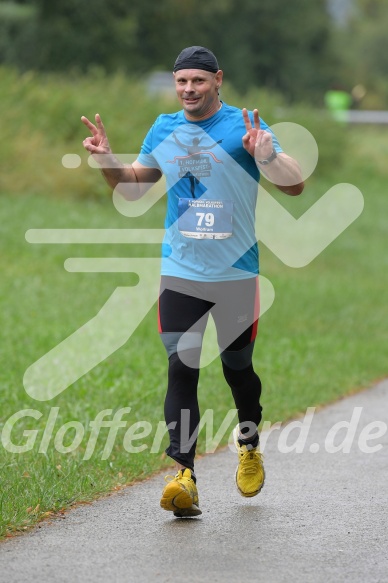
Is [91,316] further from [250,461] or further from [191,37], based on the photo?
[191,37]

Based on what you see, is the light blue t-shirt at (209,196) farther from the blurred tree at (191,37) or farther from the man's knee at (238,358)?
the blurred tree at (191,37)

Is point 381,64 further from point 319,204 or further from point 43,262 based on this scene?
point 43,262

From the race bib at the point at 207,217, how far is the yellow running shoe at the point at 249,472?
123 centimetres

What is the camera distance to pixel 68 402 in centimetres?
942

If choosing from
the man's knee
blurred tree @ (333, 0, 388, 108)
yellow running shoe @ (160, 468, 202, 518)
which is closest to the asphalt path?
yellow running shoe @ (160, 468, 202, 518)

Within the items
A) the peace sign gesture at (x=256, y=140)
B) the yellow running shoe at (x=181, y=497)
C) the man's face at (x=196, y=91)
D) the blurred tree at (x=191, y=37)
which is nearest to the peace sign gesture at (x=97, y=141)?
the man's face at (x=196, y=91)

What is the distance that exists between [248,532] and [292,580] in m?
0.86

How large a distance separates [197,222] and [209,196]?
14 centimetres

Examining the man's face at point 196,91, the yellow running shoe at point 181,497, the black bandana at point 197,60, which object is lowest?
the yellow running shoe at point 181,497

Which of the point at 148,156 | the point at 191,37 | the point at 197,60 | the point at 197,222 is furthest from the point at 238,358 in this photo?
the point at 191,37

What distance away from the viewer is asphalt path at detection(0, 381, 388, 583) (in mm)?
5258

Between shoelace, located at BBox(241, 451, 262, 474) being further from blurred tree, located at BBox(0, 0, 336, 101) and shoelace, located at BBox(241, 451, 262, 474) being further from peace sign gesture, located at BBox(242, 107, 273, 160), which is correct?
blurred tree, located at BBox(0, 0, 336, 101)

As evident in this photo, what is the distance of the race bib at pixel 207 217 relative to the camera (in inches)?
247

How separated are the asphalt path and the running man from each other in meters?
0.31
